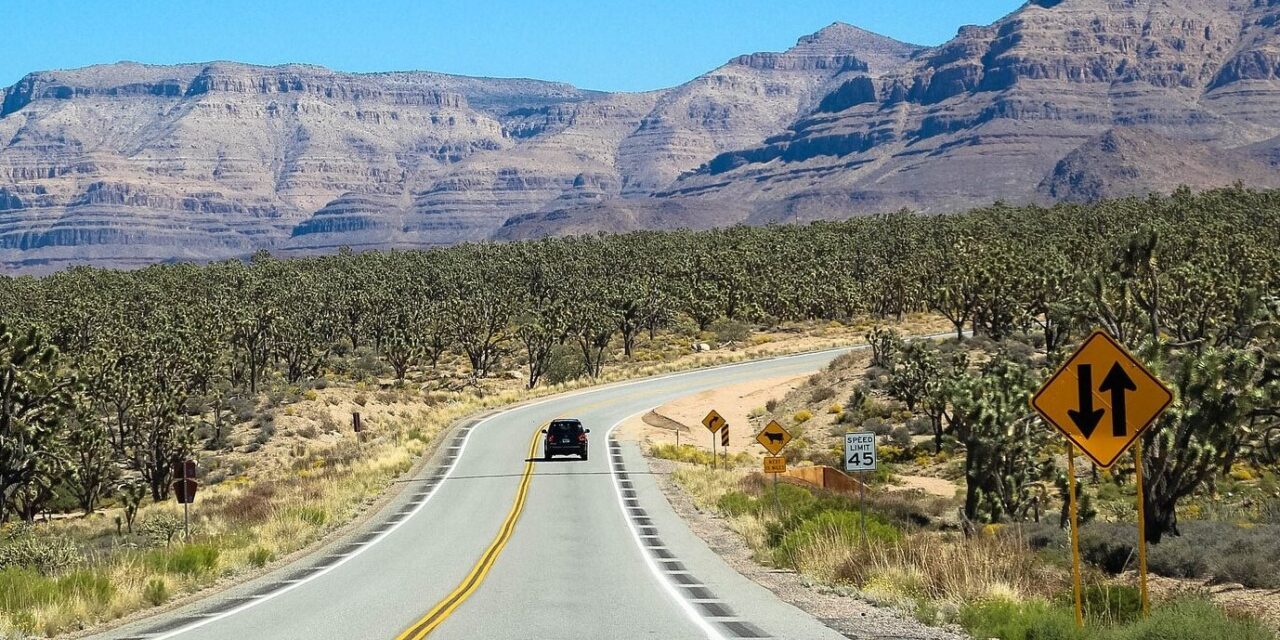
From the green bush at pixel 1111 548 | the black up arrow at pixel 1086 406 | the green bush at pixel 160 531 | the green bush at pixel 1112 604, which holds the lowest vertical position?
the green bush at pixel 160 531

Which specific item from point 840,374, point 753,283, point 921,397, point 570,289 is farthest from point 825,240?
point 921,397

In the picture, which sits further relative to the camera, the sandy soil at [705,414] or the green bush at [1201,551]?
the sandy soil at [705,414]

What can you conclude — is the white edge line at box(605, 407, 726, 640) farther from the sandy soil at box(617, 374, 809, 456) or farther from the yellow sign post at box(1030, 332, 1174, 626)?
the sandy soil at box(617, 374, 809, 456)

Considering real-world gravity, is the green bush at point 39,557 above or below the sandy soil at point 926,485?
above

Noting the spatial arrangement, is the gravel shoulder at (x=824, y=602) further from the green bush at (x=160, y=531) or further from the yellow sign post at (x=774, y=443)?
the green bush at (x=160, y=531)

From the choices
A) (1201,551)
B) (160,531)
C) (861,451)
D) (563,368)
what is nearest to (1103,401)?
(1201,551)

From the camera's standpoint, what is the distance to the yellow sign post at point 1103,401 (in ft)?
42.1

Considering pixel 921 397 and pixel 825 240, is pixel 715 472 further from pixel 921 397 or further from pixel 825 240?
pixel 825 240

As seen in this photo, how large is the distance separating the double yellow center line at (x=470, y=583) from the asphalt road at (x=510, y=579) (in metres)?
0.03

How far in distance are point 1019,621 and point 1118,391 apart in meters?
3.01

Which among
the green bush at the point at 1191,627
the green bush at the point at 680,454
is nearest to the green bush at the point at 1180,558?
the green bush at the point at 1191,627

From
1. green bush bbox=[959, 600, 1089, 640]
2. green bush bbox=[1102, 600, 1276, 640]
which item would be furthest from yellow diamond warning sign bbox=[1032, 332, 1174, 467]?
green bush bbox=[959, 600, 1089, 640]

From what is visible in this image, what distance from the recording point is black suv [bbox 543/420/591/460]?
47.6m

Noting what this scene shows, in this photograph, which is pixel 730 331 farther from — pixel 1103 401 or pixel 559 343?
pixel 1103 401
